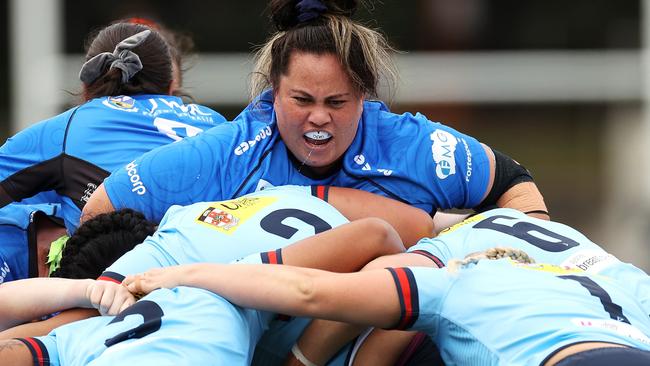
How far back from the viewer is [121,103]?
11.9 feet

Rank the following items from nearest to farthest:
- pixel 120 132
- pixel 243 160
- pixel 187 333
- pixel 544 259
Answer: pixel 187 333 < pixel 544 259 < pixel 243 160 < pixel 120 132

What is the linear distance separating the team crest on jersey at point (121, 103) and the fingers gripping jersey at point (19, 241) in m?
0.37

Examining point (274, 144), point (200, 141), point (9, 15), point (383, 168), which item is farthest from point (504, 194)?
point (9, 15)

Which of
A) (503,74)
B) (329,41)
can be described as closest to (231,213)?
(329,41)

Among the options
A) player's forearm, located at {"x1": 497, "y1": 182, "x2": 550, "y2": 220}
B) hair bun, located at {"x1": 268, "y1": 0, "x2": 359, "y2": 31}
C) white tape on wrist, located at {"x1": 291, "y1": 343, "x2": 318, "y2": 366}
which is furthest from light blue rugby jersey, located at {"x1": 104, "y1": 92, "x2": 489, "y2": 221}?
white tape on wrist, located at {"x1": 291, "y1": 343, "x2": 318, "y2": 366}

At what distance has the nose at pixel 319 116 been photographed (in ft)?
10.1

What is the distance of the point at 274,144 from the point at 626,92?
6978 mm

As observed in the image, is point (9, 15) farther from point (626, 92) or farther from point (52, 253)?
point (52, 253)

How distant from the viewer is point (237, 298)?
2314mm

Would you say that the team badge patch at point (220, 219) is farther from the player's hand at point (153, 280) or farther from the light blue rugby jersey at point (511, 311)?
the light blue rugby jersey at point (511, 311)

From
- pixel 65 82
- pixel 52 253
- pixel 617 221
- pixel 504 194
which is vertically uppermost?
pixel 504 194

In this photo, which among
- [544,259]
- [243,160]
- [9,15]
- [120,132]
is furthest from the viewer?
[9,15]

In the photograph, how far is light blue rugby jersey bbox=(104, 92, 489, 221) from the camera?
312 cm

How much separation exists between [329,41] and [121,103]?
2.77 feet
